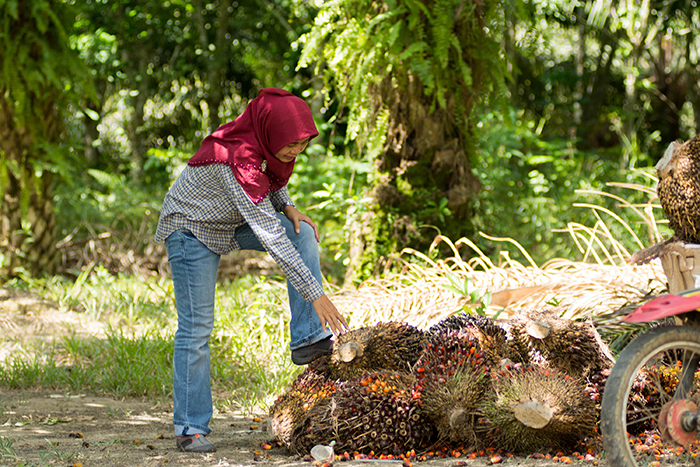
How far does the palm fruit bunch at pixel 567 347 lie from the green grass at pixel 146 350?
1433mm

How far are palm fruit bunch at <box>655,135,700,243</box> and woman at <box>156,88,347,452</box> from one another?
1289mm

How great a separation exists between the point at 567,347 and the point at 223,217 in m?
1.45

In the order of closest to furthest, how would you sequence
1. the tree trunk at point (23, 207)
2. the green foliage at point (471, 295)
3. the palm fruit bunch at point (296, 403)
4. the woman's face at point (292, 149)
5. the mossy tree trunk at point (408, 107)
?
the palm fruit bunch at point (296, 403), the woman's face at point (292, 149), the green foliage at point (471, 295), the mossy tree trunk at point (408, 107), the tree trunk at point (23, 207)

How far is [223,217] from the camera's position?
2400 millimetres

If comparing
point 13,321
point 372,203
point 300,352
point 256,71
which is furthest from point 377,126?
point 256,71

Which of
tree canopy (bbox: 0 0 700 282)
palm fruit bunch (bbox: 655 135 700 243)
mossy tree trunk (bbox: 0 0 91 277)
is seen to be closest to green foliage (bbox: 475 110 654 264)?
tree canopy (bbox: 0 0 700 282)

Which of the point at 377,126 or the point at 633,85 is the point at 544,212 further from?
the point at 633,85

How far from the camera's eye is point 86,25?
8.59m

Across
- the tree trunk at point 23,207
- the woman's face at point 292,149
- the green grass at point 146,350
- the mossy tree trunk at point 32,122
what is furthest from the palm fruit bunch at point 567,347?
the tree trunk at point 23,207

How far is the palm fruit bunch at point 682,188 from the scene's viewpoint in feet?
6.95

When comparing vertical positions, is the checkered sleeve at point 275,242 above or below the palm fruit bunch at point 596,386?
above

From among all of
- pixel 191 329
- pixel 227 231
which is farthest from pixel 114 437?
pixel 227 231

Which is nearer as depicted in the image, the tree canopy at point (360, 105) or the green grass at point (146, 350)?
the green grass at point (146, 350)

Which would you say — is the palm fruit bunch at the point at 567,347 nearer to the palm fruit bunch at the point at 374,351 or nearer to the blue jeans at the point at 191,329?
the palm fruit bunch at the point at 374,351
